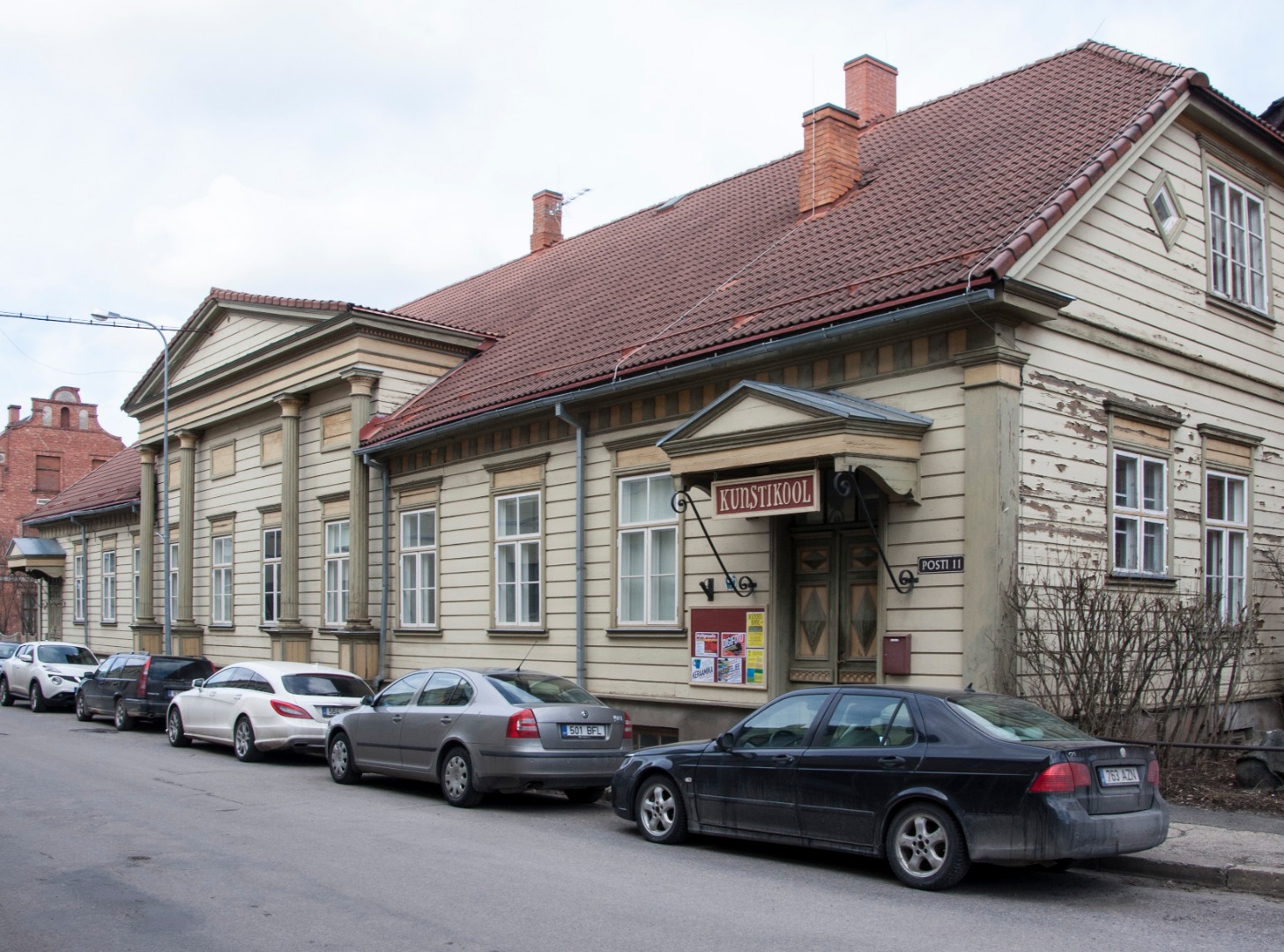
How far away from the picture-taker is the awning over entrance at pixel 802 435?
12258 millimetres

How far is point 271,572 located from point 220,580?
312 centimetres

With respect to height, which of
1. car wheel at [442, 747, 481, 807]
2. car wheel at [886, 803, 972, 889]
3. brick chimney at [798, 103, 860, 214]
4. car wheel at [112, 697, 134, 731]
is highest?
brick chimney at [798, 103, 860, 214]

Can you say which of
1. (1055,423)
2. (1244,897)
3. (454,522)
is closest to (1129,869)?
(1244,897)

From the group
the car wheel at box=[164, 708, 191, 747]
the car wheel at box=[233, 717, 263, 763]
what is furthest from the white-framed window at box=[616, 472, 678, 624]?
the car wheel at box=[164, 708, 191, 747]

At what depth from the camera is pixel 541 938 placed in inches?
277

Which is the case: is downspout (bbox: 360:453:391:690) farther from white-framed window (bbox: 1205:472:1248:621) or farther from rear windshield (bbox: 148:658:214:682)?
white-framed window (bbox: 1205:472:1248:621)

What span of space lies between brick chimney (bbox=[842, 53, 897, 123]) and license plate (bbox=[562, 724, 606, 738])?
13.5m

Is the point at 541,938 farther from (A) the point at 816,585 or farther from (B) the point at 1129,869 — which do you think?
(A) the point at 816,585

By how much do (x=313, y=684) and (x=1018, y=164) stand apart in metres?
11.3

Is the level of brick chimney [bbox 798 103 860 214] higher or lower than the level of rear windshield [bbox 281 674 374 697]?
higher

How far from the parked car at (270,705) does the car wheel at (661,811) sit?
23.7 feet

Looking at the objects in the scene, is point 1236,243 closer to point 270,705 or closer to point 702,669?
point 702,669

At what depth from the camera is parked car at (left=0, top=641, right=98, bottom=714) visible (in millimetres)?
26844

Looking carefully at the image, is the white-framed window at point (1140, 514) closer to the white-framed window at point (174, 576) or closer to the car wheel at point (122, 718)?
the car wheel at point (122, 718)
